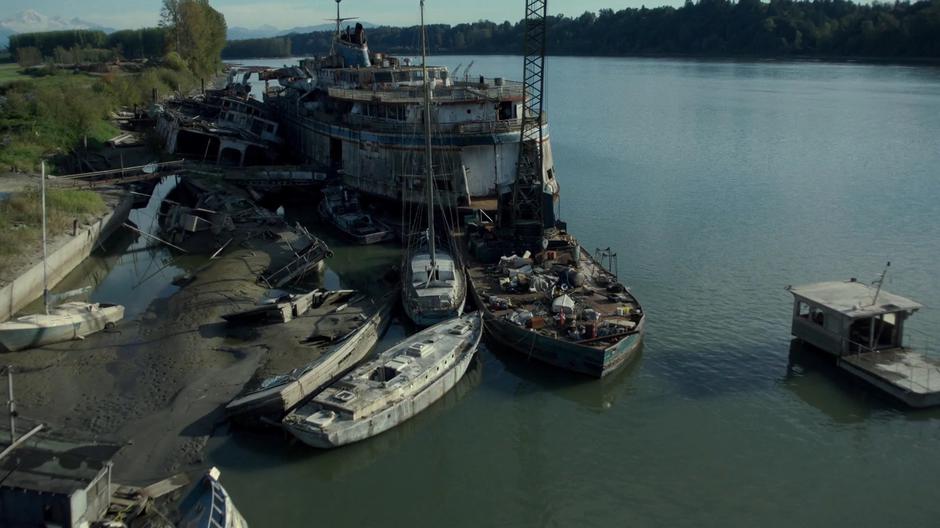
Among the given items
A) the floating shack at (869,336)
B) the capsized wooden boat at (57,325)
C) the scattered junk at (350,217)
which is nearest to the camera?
the floating shack at (869,336)

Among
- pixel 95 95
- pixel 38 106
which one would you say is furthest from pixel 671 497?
pixel 95 95

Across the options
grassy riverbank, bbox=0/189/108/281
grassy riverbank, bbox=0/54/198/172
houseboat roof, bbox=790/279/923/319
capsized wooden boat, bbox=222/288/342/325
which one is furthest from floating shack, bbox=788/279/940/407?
grassy riverbank, bbox=0/54/198/172

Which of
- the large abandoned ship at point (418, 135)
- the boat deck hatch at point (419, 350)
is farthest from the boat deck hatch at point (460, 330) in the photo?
the large abandoned ship at point (418, 135)

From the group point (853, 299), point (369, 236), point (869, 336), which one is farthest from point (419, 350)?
point (369, 236)

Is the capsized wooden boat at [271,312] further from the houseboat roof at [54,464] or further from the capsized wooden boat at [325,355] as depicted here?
the houseboat roof at [54,464]

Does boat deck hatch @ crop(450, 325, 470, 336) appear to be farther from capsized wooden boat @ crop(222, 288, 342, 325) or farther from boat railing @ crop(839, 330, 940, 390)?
boat railing @ crop(839, 330, 940, 390)

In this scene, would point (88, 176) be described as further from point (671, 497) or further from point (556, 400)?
point (671, 497)

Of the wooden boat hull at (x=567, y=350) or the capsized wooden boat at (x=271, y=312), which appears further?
the capsized wooden boat at (x=271, y=312)
